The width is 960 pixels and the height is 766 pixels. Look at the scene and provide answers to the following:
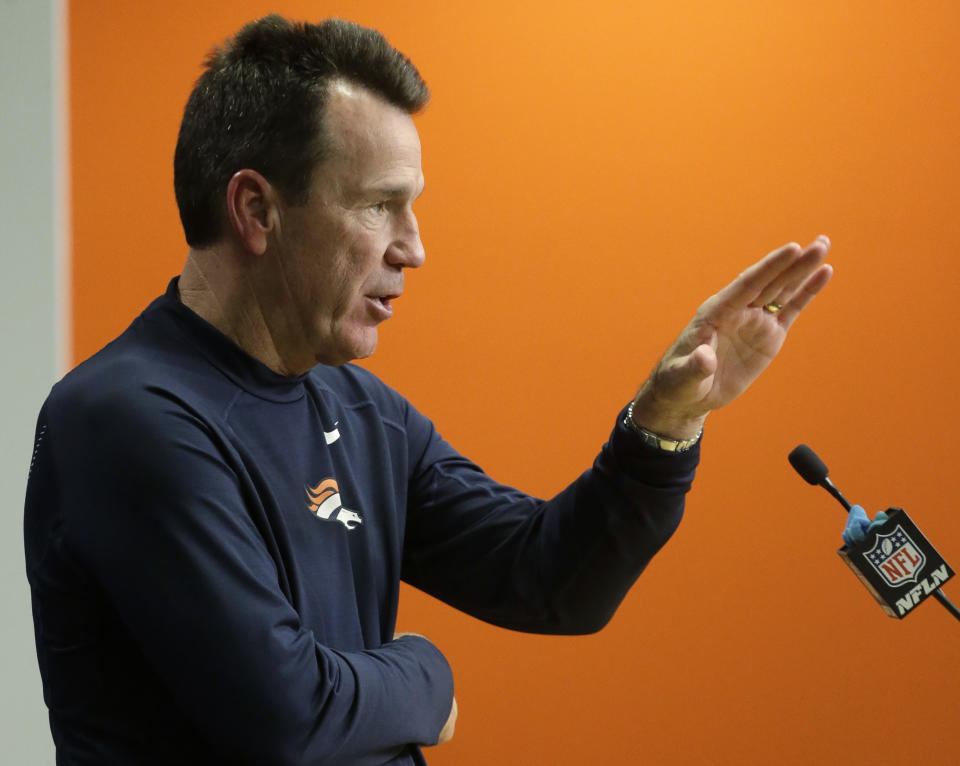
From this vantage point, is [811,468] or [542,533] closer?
[811,468]

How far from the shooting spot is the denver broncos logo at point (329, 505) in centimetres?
127

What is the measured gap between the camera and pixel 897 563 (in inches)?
46.9

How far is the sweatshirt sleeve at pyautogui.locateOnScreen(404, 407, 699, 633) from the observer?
4.40 ft

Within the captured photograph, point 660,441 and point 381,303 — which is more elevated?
point 381,303

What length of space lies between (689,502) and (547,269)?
0.59m

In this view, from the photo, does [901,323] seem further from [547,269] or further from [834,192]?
[547,269]

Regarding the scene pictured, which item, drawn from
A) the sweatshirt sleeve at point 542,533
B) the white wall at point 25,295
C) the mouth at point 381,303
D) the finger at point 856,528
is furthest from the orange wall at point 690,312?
the finger at point 856,528

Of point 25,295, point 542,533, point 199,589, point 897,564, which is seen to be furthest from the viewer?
point 25,295

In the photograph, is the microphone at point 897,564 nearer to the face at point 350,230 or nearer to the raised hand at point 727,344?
the raised hand at point 727,344

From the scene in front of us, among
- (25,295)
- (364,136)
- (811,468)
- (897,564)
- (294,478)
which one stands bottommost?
(897,564)

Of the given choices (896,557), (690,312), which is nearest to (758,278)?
(896,557)

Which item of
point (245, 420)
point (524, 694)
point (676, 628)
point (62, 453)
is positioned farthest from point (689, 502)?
point (62, 453)

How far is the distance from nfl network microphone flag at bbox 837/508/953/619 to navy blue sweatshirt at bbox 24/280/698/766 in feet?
0.77

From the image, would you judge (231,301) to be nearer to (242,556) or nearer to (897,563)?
(242,556)
